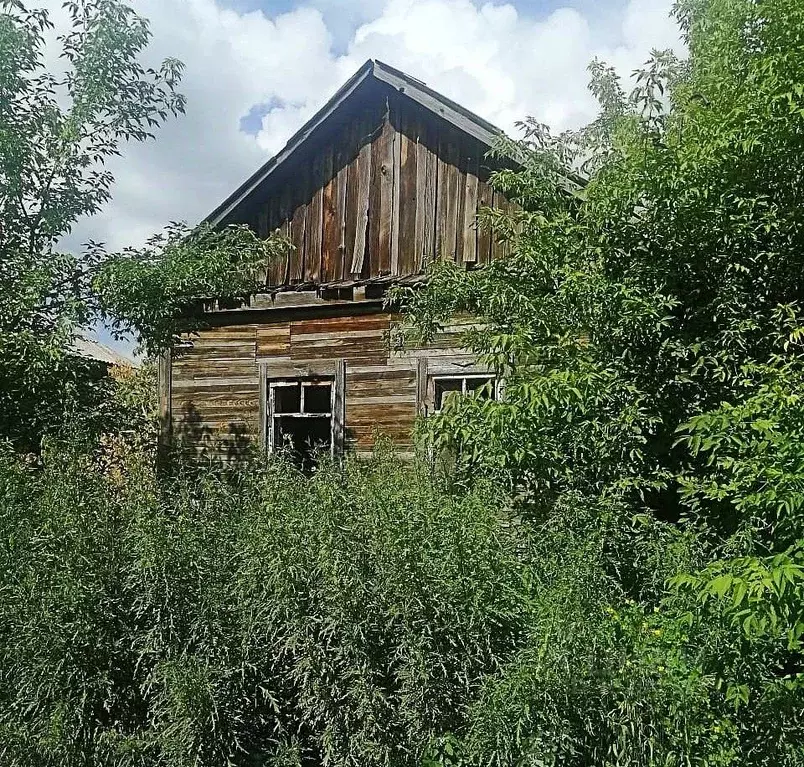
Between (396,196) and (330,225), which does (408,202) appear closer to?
(396,196)

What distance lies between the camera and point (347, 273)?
9.49 m

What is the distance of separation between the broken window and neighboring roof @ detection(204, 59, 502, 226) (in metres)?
2.00

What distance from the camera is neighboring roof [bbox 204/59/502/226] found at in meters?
8.53

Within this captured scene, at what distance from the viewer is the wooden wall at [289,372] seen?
919cm

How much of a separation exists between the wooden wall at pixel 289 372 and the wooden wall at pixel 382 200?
60cm

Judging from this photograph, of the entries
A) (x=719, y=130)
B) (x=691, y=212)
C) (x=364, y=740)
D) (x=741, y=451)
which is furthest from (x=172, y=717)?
(x=719, y=130)

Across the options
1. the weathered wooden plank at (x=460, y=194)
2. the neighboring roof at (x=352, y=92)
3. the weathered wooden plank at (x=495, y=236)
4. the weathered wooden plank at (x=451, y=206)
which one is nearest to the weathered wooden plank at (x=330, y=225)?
the neighboring roof at (x=352, y=92)

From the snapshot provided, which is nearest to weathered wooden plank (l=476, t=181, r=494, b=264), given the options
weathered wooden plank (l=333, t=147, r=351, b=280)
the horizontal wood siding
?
weathered wooden plank (l=333, t=147, r=351, b=280)

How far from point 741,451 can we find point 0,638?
4125 mm

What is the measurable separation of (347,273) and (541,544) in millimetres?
5083

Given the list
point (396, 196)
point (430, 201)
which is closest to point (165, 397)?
point (396, 196)

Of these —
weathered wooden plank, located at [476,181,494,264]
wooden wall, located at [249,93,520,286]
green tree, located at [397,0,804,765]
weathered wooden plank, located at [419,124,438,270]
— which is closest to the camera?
green tree, located at [397,0,804,765]

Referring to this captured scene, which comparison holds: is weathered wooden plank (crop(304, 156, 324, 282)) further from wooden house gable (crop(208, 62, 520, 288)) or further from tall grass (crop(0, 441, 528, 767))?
tall grass (crop(0, 441, 528, 767))

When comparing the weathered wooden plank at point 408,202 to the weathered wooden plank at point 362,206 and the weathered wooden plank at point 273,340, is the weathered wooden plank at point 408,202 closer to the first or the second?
the weathered wooden plank at point 362,206
